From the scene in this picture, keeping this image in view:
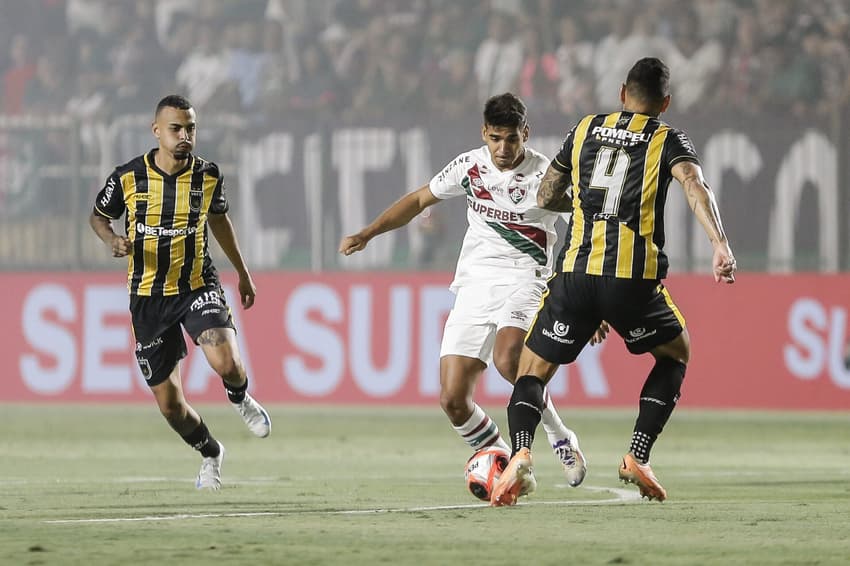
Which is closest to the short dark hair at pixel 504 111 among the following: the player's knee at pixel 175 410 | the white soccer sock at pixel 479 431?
the white soccer sock at pixel 479 431

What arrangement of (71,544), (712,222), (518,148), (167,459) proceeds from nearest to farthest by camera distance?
(71,544)
(712,222)
(518,148)
(167,459)

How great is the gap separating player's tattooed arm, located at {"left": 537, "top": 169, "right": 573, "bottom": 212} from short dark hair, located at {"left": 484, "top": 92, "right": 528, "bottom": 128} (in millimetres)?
476

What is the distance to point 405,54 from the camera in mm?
17609

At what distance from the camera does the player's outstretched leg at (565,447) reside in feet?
26.6

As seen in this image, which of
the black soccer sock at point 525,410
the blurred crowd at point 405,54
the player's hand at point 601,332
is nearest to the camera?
the black soccer sock at point 525,410

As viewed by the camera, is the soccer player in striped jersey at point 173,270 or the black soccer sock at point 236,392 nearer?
the soccer player in striped jersey at point 173,270

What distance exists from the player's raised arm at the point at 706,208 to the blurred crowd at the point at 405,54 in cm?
881

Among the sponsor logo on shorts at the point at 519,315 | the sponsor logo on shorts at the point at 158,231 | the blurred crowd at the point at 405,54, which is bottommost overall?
the sponsor logo on shorts at the point at 519,315

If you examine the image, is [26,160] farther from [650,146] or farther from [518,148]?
[650,146]

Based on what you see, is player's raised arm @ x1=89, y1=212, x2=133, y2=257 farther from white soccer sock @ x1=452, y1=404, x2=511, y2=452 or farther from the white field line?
white soccer sock @ x1=452, y1=404, x2=511, y2=452

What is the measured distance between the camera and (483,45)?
17344mm

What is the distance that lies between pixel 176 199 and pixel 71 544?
9.46 feet

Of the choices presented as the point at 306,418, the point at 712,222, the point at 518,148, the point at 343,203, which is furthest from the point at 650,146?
the point at 343,203

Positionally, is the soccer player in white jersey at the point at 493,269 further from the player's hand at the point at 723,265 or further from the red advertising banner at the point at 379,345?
the red advertising banner at the point at 379,345
